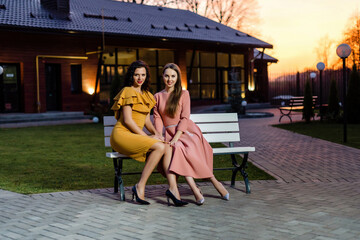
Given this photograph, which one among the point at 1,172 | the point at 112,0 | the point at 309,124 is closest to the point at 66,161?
the point at 1,172

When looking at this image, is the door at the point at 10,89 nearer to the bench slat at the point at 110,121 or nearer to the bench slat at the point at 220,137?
the bench slat at the point at 110,121

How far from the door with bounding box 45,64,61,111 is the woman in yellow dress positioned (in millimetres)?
18483

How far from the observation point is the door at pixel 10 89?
71.9ft

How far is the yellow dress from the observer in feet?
17.6

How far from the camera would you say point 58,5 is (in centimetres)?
2380

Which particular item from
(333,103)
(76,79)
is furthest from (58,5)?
(333,103)

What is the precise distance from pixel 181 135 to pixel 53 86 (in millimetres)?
19156

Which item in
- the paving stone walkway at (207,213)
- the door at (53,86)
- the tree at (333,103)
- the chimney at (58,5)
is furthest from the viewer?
the chimney at (58,5)

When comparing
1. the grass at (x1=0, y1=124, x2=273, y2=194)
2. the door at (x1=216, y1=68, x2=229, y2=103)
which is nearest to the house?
the door at (x1=216, y1=68, x2=229, y2=103)

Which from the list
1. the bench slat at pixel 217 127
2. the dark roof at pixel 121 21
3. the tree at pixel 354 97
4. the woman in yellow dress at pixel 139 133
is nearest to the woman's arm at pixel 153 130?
the woman in yellow dress at pixel 139 133

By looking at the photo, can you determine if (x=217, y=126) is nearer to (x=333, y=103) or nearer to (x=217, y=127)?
(x=217, y=127)

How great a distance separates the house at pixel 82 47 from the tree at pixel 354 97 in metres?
6.09

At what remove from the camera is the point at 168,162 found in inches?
209

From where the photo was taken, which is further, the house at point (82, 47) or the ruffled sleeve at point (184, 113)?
the house at point (82, 47)
